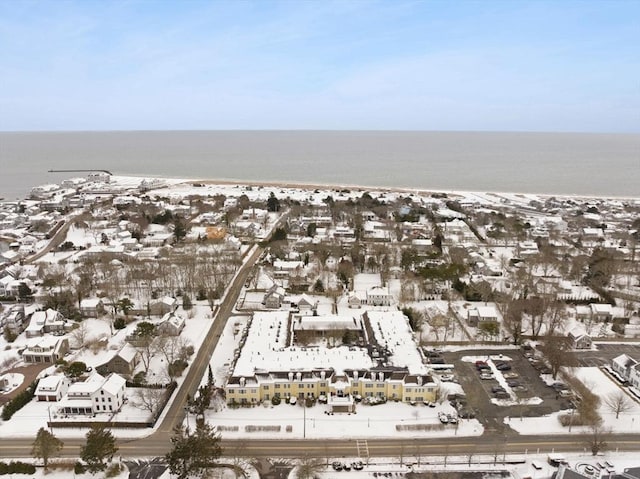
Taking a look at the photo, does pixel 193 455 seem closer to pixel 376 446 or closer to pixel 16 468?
pixel 16 468

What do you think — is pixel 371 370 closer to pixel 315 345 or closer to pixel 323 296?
pixel 315 345

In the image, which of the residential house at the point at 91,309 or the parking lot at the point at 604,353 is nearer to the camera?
the parking lot at the point at 604,353

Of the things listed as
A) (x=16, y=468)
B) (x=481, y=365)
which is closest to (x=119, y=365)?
(x=16, y=468)

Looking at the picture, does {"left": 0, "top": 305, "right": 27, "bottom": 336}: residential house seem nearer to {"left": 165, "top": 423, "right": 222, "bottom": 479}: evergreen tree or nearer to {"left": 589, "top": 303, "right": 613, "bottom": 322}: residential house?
{"left": 165, "top": 423, "right": 222, "bottom": 479}: evergreen tree

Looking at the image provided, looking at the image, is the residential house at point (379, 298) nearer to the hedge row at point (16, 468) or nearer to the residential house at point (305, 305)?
the residential house at point (305, 305)

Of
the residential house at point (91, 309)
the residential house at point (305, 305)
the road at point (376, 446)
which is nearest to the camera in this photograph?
the road at point (376, 446)

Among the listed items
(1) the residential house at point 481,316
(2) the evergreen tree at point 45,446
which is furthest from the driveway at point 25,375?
(1) the residential house at point 481,316

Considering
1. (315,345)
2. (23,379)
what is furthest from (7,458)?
(315,345)
